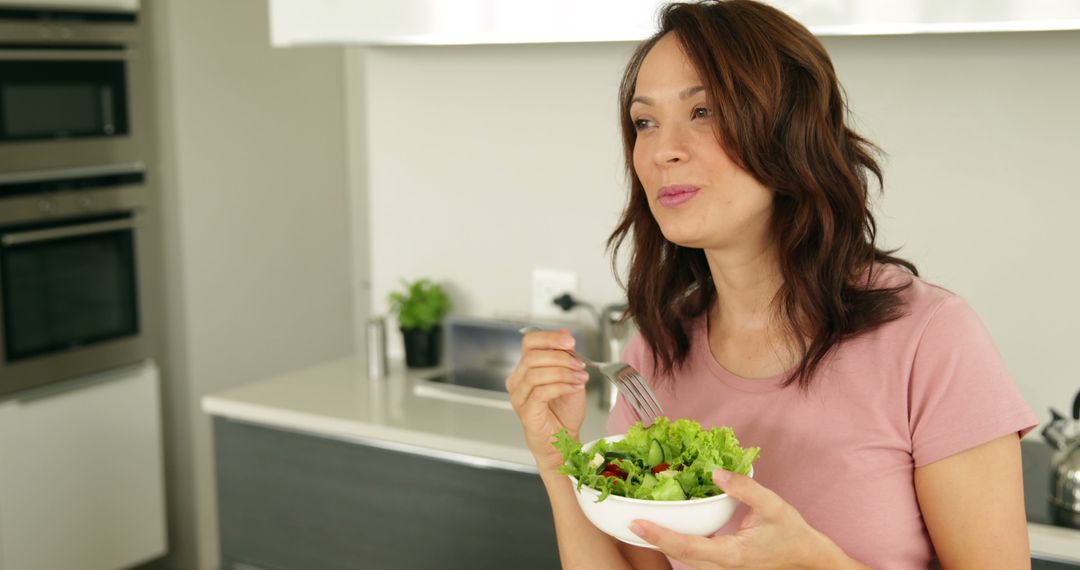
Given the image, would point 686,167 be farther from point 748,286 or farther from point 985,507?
point 985,507

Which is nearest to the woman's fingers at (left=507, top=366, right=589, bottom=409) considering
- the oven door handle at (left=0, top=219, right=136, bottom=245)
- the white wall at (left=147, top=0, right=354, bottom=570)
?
the oven door handle at (left=0, top=219, right=136, bottom=245)

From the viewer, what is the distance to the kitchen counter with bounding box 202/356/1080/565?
2123 mm

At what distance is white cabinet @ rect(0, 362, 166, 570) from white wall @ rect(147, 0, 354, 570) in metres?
0.16

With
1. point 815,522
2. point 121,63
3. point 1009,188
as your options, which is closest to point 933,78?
point 1009,188

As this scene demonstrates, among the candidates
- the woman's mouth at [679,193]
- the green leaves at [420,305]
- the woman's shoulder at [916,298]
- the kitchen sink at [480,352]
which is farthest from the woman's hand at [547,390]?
the green leaves at [420,305]

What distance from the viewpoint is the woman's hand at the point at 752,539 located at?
3.66 feet

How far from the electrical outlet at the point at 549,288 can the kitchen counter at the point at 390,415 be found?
0.25 meters

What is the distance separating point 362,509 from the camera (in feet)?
7.47

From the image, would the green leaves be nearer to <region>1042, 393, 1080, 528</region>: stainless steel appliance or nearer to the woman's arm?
<region>1042, 393, 1080, 528</region>: stainless steel appliance

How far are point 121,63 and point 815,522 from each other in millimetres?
2613

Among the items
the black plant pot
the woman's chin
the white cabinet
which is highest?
the woman's chin

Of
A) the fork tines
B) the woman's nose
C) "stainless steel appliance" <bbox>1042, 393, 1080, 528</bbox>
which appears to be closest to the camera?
the woman's nose

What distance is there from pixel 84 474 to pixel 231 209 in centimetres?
92

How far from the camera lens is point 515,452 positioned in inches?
80.7
